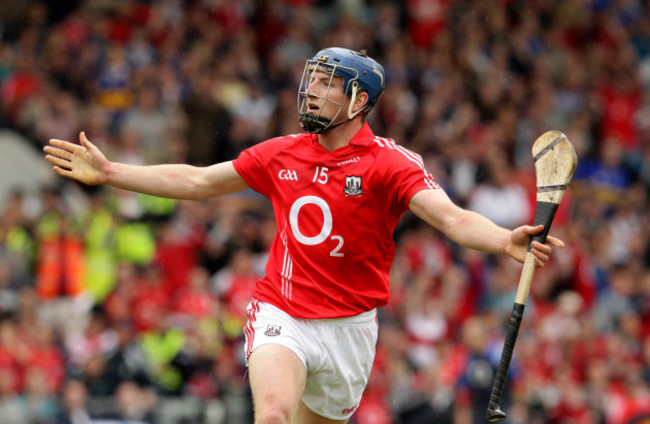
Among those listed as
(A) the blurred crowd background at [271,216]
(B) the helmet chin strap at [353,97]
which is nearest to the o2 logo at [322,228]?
(B) the helmet chin strap at [353,97]

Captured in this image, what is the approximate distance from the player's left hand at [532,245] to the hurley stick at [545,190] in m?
0.08

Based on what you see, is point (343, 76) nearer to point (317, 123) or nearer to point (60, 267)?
point (317, 123)

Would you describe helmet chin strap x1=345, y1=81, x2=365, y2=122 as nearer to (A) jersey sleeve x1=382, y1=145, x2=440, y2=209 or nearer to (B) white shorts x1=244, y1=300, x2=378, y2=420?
(A) jersey sleeve x1=382, y1=145, x2=440, y2=209

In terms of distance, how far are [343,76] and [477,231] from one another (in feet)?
4.10

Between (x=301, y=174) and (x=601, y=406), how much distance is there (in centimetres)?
618

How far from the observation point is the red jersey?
5723 mm

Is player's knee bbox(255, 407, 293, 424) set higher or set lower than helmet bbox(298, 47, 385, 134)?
lower

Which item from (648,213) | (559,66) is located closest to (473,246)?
(648,213)

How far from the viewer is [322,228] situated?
578 centimetres

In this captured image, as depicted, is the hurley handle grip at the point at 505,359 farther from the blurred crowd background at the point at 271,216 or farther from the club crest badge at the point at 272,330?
the blurred crowd background at the point at 271,216

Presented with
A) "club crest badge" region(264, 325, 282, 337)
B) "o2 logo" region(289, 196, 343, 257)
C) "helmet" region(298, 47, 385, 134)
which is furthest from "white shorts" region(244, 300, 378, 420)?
"helmet" region(298, 47, 385, 134)

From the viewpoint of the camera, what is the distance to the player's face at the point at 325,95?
19.2 feet

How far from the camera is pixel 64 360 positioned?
33.7ft

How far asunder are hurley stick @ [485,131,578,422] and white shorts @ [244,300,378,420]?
37.5 inches
